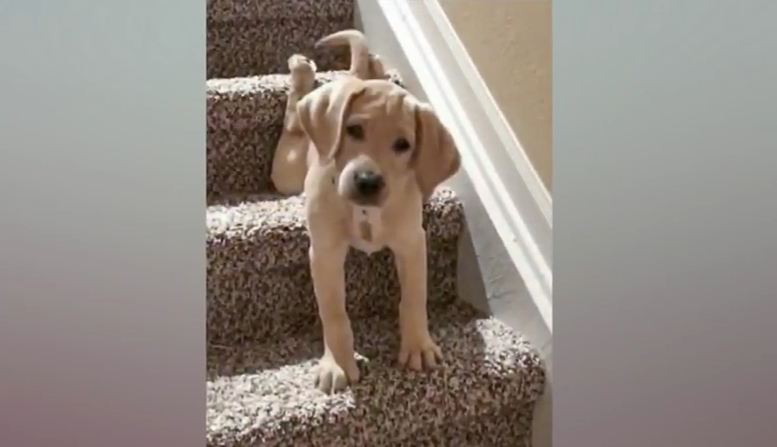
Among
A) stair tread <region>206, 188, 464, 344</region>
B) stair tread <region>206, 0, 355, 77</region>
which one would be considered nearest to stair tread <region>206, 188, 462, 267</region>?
stair tread <region>206, 188, 464, 344</region>

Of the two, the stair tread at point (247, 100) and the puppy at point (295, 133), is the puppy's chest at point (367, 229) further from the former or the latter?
the stair tread at point (247, 100)

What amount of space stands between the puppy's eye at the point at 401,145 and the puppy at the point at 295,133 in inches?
10.3

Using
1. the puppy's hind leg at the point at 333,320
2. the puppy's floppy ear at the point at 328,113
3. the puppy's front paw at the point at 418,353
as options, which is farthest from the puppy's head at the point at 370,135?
the puppy's front paw at the point at 418,353

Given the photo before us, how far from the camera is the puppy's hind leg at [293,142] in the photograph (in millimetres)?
1565

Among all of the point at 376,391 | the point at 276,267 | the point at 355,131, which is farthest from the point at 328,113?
the point at 376,391

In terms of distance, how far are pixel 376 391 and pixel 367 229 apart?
0.22 metres

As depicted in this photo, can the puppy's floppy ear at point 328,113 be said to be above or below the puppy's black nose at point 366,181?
above

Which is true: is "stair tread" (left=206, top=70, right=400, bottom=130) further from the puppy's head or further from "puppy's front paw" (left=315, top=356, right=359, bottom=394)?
"puppy's front paw" (left=315, top=356, right=359, bottom=394)

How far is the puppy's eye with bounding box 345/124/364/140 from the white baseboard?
320mm
